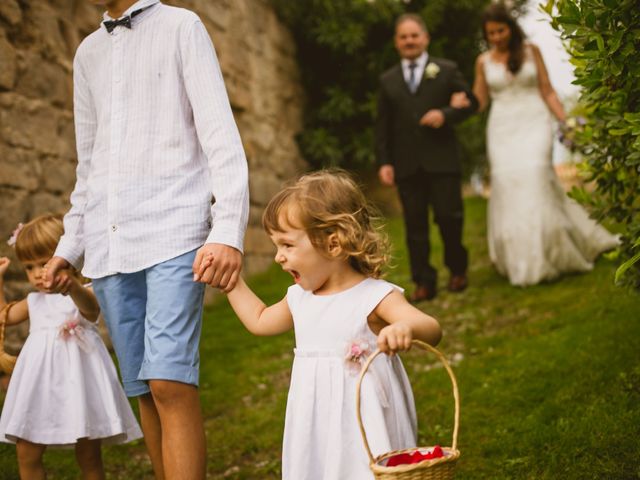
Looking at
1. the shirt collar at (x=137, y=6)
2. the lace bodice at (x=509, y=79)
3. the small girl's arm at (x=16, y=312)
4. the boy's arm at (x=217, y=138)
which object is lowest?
the small girl's arm at (x=16, y=312)

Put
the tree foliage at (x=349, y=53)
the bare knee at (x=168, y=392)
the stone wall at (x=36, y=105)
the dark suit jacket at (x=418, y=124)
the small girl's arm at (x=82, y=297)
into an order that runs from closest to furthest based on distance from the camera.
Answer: the bare knee at (x=168, y=392)
the small girl's arm at (x=82, y=297)
the stone wall at (x=36, y=105)
the dark suit jacket at (x=418, y=124)
the tree foliage at (x=349, y=53)

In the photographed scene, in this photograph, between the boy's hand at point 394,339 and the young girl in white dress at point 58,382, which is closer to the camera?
the boy's hand at point 394,339

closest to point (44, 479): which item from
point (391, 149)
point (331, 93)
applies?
point (391, 149)

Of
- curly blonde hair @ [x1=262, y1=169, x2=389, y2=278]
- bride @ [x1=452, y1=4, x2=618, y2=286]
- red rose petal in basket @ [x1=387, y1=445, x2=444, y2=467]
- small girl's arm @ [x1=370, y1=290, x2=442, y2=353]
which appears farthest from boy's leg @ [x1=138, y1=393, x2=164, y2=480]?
bride @ [x1=452, y1=4, x2=618, y2=286]

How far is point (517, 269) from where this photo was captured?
7156 millimetres

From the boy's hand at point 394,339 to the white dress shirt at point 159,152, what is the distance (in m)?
0.66

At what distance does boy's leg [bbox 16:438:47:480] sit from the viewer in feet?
11.2

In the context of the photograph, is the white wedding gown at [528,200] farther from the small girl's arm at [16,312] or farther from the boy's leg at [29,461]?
the boy's leg at [29,461]

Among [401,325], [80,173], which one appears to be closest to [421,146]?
[80,173]

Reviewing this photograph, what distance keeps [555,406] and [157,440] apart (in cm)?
196

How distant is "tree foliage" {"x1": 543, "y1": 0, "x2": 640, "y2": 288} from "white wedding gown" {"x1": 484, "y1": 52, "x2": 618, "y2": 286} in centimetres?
323

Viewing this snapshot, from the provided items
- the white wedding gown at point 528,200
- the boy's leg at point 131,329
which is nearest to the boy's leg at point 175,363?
the boy's leg at point 131,329

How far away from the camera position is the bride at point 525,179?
23.3 ft

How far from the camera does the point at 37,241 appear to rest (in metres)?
3.56
